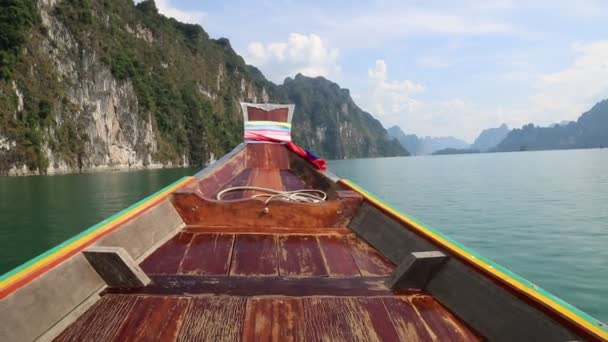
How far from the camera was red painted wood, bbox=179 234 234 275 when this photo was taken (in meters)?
2.35

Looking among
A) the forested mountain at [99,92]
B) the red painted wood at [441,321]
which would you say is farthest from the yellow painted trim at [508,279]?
the forested mountain at [99,92]

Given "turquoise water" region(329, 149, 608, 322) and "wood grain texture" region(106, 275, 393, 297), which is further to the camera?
"turquoise water" region(329, 149, 608, 322)

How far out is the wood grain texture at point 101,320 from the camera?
164 centimetres

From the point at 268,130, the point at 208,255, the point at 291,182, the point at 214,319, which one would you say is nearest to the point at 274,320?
the point at 214,319

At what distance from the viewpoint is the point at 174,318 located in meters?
1.75

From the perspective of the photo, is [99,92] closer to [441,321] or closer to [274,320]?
[274,320]

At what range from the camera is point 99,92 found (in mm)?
66500

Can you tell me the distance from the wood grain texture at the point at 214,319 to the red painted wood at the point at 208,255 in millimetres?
423

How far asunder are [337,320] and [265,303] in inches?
14.3

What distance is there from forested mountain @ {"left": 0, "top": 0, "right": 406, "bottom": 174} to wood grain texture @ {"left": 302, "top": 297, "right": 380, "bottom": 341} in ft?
201

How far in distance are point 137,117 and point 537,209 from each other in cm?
7330

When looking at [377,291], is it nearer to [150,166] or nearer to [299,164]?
[299,164]

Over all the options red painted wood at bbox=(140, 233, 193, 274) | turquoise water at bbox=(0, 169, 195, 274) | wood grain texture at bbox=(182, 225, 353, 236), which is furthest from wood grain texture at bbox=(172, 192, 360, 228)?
turquoise water at bbox=(0, 169, 195, 274)

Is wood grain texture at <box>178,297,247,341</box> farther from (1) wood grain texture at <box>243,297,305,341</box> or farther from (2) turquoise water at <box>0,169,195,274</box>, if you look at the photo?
(2) turquoise water at <box>0,169,195,274</box>
